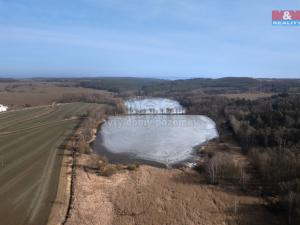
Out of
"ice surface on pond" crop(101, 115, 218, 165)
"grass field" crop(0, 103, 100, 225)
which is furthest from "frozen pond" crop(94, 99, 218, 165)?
"grass field" crop(0, 103, 100, 225)

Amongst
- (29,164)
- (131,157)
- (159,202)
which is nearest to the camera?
(159,202)

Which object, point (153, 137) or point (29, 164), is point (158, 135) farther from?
point (29, 164)

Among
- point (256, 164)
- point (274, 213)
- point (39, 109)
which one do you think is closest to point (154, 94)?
point (39, 109)

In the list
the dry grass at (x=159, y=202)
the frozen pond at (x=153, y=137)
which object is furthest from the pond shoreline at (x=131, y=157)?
the dry grass at (x=159, y=202)

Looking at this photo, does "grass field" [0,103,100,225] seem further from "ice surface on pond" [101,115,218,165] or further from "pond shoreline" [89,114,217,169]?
"ice surface on pond" [101,115,218,165]

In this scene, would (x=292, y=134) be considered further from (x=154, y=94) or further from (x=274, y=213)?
(x=154, y=94)

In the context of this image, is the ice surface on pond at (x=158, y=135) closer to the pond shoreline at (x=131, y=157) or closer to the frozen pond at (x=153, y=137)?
the frozen pond at (x=153, y=137)

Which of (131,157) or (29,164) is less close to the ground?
(29,164)

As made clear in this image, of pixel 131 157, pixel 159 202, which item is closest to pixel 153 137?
pixel 131 157
